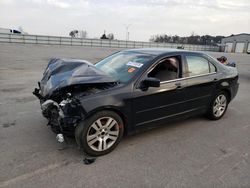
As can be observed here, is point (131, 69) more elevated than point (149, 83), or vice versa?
point (131, 69)

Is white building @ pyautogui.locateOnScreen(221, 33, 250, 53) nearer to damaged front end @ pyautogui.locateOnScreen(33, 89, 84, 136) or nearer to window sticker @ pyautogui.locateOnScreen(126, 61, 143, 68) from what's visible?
window sticker @ pyautogui.locateOnScreen(126, 61, 143, 68)

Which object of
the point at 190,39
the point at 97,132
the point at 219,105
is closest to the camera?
the point at 97,132

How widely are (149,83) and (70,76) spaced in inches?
45.9

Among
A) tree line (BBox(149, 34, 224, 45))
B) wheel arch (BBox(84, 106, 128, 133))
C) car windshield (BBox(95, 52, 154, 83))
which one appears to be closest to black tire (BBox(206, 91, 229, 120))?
car windshield (BBox(95, 52, 154, 83))

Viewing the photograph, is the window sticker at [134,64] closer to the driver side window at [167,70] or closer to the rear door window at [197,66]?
the driver side window at [167,70]

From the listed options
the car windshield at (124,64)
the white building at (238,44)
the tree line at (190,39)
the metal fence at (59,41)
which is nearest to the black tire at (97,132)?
the car windshield at (124,64)

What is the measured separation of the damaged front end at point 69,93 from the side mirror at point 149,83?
450 millimetres

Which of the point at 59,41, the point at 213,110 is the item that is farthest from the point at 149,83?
the point at 59,41

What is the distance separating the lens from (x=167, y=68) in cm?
381

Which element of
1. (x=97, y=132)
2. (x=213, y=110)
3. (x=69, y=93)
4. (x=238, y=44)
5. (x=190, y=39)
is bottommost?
(x=213, y=110)

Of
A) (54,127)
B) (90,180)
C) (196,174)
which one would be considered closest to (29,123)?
(54,127)

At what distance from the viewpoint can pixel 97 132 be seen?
3.12 m

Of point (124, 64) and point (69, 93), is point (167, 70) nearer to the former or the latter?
point (124, 64)

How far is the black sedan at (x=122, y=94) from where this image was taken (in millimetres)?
3018
